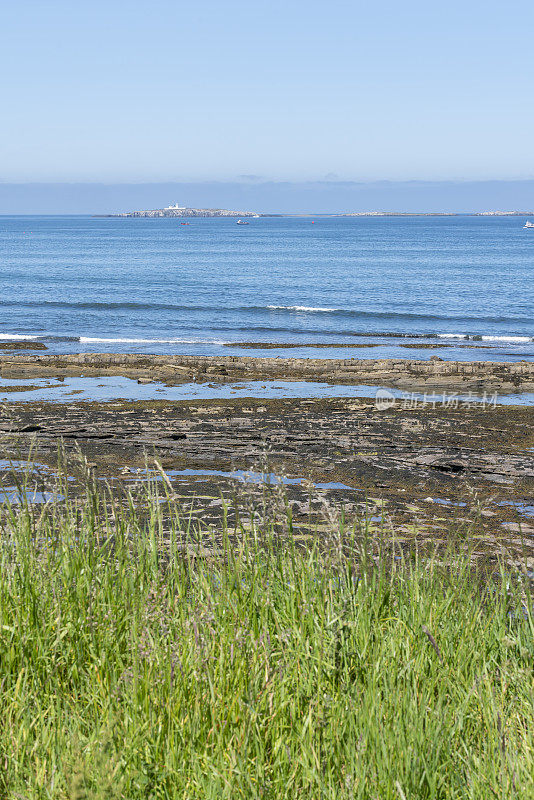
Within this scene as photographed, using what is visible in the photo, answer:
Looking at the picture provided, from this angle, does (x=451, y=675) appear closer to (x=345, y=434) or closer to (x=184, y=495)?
(x=184, y=495)

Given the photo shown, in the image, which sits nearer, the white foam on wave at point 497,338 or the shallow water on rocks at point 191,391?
the shallow water on rocks at point 191,391

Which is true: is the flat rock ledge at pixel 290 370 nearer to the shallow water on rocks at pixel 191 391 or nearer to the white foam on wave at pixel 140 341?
the shallow water on rocks at pixel 191 391

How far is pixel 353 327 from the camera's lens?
37.0 metres

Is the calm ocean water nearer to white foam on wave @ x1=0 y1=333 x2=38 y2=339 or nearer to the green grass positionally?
white foam on wave @ x1=0 y1=333 x2=38 y2=339

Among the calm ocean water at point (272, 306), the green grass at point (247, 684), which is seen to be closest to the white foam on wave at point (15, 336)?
the calm ocean water at point (272, 306)

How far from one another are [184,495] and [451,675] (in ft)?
20.4

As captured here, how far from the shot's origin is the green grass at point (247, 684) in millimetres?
2707

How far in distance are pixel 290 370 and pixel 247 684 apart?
65.6ft

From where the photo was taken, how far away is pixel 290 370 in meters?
23.2

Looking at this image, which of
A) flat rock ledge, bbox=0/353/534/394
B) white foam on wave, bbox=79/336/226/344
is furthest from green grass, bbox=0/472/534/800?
white foam on wave, bbox=79/336/226/344

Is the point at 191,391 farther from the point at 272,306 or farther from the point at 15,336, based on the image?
the point at 272,306

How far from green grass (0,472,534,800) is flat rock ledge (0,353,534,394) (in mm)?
16988

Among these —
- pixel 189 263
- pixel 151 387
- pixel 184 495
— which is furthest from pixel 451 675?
pixel 189 263

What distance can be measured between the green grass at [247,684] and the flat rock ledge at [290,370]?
1699 cm
